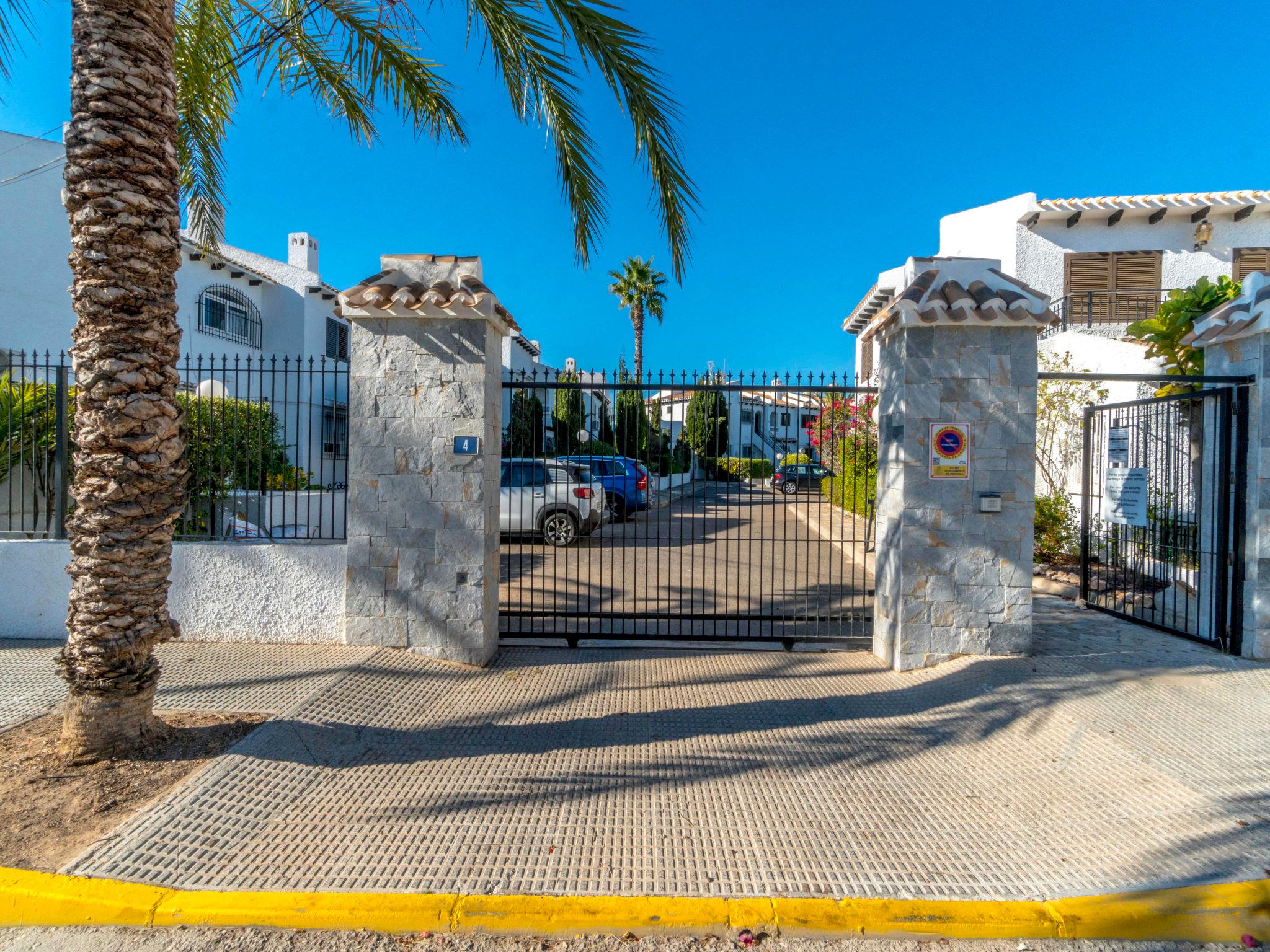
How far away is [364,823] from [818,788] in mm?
2501

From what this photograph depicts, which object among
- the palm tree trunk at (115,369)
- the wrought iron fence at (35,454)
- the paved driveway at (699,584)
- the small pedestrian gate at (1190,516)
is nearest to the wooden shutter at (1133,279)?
the paved driveway at (699,584)

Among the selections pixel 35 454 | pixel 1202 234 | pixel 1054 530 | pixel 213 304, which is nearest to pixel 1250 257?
pixel 1202 234

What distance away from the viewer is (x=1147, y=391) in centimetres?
970

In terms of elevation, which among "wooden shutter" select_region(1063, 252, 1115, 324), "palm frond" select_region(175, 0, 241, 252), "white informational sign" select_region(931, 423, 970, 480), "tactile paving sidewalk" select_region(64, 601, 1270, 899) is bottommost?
"tactile paving sidewalk" select_region(64, 601, 1270, 899)

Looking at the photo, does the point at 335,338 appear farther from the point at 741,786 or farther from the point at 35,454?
the point at 741,786

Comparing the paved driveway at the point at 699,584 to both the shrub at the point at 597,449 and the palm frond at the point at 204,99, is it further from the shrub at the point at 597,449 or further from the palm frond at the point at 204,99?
the palm frond at the point at 204,99

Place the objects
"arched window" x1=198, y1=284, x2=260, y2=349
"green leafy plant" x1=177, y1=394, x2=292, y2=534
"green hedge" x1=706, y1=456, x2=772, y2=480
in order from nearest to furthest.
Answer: "green hedge" x1=706, y1=456, x2=772, y2=480 → "green leafy plant" x1=177, y1=394, x2=292, y2=534 → "arched window" x1=198, y1=284, x2=260, y2=349

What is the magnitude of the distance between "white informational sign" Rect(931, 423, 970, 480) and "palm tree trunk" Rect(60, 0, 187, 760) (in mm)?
5513

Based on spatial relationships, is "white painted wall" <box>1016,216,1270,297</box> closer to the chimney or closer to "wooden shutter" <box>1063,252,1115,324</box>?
"wooden shutter" <box>1063,252,1115,324</box>

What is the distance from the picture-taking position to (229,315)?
1922 cm

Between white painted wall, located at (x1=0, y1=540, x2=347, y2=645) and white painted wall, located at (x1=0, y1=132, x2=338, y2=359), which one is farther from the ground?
white painted wall, located at (x1=0, y1=132, x2=338, y2=359)

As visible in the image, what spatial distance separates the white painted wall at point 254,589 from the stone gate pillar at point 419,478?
40cm

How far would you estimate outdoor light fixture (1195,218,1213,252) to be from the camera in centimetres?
1720

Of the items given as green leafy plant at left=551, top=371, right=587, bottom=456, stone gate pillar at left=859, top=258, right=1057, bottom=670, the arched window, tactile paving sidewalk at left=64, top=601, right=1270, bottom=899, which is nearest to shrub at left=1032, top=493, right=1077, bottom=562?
tactile paving sidewalk at left=64, top=601, right=1270, bottom=899
